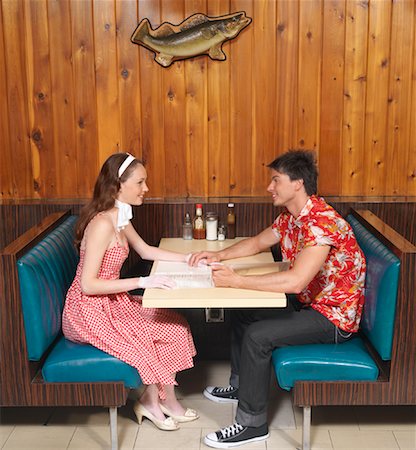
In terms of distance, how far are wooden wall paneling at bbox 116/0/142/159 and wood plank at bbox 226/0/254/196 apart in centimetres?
50

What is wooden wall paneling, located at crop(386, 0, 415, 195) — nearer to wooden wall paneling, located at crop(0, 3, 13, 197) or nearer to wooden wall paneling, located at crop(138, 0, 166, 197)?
wooden wall paneling, located at crop(138, 0, 166, 197)

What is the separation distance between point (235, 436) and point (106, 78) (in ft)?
6.42

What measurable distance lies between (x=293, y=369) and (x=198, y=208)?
3.52 feet

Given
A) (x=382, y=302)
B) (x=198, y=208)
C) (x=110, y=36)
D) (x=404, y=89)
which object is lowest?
(x=382, y=302)

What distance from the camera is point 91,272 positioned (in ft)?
9.28

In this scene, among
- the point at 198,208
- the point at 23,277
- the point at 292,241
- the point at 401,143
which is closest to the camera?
the point at 23,277

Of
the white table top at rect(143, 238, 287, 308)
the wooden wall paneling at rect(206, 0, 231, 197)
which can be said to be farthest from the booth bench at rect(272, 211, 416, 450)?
the wooden wall paneling at rect(206, 0, 231, 197)

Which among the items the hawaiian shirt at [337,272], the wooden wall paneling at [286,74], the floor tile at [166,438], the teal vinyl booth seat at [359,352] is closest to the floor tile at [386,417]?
the teal vinyl booth seat at [359,352]

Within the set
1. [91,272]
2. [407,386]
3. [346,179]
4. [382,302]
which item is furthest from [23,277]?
[346,179]

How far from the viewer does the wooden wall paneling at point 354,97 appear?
365 centimetres

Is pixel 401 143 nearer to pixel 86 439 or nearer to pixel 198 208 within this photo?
pixel 198 208

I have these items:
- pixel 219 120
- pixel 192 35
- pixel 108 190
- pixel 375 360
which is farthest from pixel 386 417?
pixel 192 35

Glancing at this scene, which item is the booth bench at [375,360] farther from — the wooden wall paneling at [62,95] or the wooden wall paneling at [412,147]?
the wooden wall paneling at [62,95]

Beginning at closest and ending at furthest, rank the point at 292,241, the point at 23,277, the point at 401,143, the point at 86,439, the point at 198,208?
the point at 23,277
the point at 86,439
the point at 292,241
the point at 198,208
the point at 401,143
